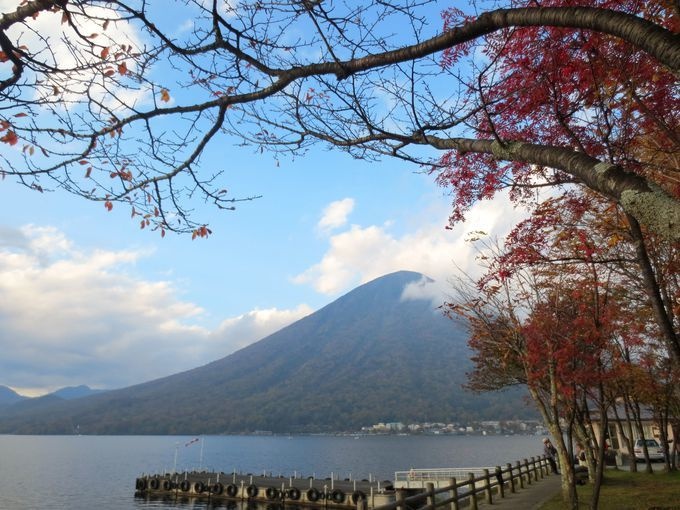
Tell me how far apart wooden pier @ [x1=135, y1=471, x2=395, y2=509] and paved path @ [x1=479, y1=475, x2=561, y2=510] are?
6122 millimetres

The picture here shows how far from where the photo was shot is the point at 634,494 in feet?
41.0

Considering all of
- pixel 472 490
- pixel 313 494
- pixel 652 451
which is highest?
pixel 472 490

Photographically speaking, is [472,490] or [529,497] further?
[529,497]

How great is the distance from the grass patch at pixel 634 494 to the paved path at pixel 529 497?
0.46 meters

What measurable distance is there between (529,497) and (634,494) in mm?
2560

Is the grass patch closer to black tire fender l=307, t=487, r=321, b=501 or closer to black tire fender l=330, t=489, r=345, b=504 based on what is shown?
black tire fender l=330, t=489, r=345, b=504

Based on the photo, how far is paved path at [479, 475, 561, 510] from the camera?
12052 mm

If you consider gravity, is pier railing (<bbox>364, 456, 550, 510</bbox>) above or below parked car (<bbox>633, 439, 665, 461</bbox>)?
above

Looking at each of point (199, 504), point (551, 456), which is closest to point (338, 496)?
point (551, 456)

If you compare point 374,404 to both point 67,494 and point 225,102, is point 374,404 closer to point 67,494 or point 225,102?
point 67,494

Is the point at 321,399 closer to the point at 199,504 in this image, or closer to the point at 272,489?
the point at 199,504

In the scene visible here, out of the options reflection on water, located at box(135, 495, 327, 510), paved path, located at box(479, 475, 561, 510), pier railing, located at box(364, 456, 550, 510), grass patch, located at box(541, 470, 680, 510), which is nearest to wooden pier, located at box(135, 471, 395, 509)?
reflection on water, located at box(135, 495, 327, 510)

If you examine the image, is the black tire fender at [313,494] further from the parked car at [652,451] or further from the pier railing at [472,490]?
the parked car at [652,451]

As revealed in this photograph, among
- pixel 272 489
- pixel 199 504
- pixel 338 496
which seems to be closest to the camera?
pixel 338 496
